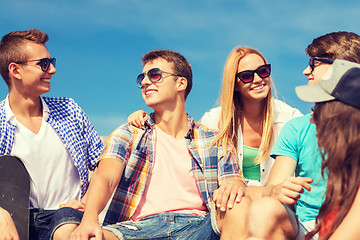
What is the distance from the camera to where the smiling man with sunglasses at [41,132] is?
174 inches

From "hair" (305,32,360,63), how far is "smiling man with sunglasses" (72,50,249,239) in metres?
1.20

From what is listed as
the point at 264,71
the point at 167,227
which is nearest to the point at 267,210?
the point at 167,227

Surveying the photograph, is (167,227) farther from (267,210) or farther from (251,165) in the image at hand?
(251,165)

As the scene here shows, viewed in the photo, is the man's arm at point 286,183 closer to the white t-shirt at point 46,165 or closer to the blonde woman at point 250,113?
the blonde woman at point 250,113

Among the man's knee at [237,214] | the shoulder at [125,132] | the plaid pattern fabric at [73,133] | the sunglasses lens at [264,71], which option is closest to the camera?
the man's knee at [237,214]

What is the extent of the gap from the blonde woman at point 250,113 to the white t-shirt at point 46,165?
5.26 ft

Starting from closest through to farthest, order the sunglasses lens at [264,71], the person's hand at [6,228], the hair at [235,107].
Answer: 1. the person's hand at [6,228]
2. the hair at [235,107]
3. the sunglasses lens at [264,71]

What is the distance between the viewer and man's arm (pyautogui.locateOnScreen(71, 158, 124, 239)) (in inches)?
128

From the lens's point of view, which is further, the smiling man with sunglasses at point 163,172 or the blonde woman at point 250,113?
the blonde woman at point 250,113

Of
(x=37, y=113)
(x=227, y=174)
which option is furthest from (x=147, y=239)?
(x=37, y=113)

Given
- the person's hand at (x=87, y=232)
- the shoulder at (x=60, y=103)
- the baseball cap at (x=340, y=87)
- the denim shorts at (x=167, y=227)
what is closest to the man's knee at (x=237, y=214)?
the denim shorts at (x=167, y=227)

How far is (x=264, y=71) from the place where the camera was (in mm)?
4922

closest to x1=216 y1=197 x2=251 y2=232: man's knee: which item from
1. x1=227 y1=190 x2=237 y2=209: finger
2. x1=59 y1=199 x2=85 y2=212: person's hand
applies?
x1=227 y1=190 x2=237 y2=209: finger

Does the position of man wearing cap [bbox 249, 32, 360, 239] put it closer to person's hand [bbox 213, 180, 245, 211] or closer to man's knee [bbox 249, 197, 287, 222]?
man's knee [bbox 249, 197, 287, 222]
